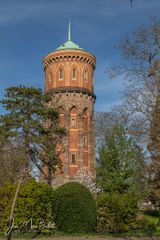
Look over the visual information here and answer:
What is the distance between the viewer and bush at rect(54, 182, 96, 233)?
20.3 metres

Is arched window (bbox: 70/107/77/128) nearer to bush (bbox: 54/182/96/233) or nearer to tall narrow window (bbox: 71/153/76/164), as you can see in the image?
tall narrow window (bbox: 71/153/76/164)

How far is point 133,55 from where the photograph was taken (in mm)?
21500

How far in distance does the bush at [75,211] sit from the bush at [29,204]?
1.01 m

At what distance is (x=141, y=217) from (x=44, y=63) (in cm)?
3550

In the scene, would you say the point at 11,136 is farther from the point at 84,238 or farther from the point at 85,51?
the point at 85,51

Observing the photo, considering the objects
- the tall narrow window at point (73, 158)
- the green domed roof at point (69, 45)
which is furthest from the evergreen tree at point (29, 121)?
the green domed roof at point (69, 45)

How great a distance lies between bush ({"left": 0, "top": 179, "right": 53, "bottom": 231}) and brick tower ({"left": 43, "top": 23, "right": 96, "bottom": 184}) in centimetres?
2502

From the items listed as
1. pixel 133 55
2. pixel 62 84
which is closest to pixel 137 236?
pixel 133 55

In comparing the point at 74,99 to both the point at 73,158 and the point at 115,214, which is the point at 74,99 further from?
the point at 115,214

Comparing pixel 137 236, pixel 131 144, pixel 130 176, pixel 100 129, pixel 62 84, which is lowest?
pixel 137 236


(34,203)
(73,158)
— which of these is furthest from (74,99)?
(34,203)

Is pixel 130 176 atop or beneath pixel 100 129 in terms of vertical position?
beneath

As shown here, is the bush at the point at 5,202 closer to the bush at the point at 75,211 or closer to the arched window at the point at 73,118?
the bush at the point at 75,211

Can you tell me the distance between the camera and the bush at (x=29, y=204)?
20.9 metres
